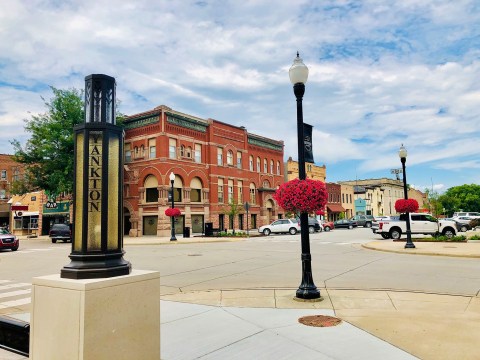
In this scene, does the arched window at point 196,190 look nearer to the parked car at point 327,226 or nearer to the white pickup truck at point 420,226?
the parked car at point 327,226

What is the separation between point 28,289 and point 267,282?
6267 millimetres

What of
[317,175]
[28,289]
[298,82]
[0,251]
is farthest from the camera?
[317,175]

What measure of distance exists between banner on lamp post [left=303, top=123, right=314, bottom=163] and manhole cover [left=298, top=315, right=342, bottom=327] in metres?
3.45

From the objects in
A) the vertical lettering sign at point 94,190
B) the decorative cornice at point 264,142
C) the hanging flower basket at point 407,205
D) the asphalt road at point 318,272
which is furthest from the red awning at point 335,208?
the vertical lettering sign at point 94,190

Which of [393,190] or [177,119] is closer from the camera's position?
[177,119]

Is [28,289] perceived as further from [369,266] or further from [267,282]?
[369,266]

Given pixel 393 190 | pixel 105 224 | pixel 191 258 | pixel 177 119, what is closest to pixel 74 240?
pixel 105 224

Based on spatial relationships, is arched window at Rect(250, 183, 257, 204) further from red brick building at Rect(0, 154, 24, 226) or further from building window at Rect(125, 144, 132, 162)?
red brick building at Rect(0, 154, 24, 226)

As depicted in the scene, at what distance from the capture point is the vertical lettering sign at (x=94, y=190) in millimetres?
3994

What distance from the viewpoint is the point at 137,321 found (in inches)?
153

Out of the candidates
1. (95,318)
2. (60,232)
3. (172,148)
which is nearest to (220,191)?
(172,148)

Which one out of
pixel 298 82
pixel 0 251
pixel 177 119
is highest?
pixel 177 119

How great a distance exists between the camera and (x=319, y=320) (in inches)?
245

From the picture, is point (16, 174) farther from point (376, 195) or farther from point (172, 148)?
point (376, 195)
